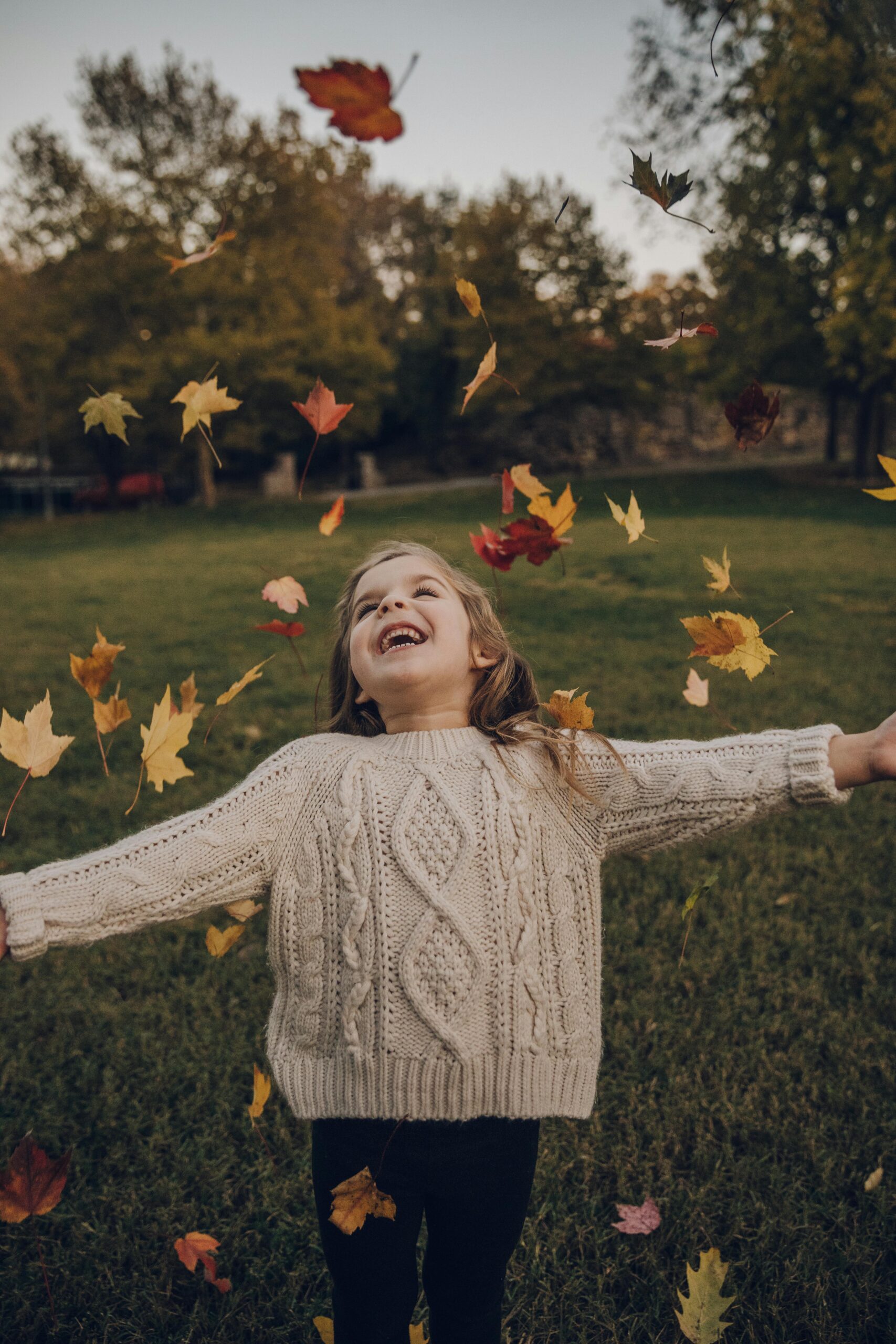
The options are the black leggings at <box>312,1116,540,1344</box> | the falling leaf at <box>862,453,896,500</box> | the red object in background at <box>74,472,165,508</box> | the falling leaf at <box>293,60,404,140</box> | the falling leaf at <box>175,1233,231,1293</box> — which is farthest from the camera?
the red object in background at <box>74,472,165,508</box>

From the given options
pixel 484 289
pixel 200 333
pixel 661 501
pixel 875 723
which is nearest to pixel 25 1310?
pixel 875 723

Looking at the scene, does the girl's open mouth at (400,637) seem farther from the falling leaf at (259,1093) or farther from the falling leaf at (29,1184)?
the falling leaf at (29,1184)

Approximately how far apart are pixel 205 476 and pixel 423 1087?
80.8ft

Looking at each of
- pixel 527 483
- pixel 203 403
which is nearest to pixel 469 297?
pixel 527 483

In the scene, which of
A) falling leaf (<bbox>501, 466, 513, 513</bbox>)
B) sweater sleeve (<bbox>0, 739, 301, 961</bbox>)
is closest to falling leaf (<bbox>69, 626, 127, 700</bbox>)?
sweater sleeve (<bbox>0, 739, 301, 961</bbox>)

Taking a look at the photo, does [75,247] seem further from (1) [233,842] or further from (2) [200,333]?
(1) [233,842]

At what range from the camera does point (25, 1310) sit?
1.99 metres

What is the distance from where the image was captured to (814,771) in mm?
1507

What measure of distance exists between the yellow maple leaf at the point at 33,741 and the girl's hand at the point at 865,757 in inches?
48.1

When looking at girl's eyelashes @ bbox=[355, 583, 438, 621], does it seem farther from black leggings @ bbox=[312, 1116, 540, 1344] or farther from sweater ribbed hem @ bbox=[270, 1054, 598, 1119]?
black leggings @ bbox=[312, 1116, 540, 1344]

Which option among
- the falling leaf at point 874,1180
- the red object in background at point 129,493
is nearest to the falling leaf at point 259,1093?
the falling leaf at point 874,1180

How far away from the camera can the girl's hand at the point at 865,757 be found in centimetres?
146

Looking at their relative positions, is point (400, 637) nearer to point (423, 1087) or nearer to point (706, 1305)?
point (423, 1087)

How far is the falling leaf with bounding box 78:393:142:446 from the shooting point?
168 centimetres
